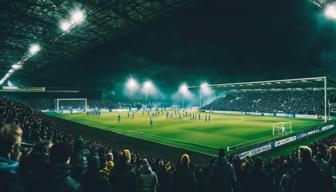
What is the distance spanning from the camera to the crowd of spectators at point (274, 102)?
49.0 m

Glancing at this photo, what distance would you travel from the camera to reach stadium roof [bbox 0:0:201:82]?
15500 millimetres

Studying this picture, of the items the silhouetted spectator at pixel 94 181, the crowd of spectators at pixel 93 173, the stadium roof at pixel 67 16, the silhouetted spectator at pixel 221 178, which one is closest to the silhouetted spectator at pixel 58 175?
the crowd of spectators at pixel 93 173

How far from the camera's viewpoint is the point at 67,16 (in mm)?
17984

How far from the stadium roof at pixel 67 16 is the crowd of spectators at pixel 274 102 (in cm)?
4012

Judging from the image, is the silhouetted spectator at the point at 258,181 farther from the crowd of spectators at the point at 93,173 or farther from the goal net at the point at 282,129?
the goal net at the point at 282,129

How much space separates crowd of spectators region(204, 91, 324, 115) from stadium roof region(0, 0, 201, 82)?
40.1m

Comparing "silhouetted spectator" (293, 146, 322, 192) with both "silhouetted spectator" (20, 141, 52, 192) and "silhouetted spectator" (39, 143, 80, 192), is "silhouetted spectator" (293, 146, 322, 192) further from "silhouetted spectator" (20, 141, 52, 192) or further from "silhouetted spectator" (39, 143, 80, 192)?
"silhouetted spectator" (20, 141, 52, 192)

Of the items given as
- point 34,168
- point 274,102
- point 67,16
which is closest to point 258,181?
point 34,168

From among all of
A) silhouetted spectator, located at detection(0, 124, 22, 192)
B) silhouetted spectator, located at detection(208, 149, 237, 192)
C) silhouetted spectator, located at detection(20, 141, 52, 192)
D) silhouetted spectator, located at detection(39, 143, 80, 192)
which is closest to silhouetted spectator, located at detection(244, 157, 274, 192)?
silhouetted spectator, located at detection(208, 149, 237, 192)

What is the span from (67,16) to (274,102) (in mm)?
51199

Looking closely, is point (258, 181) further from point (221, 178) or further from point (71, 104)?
point (71, 104)

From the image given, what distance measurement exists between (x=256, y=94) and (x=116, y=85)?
4908 cm

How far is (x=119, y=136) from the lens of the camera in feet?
80.9

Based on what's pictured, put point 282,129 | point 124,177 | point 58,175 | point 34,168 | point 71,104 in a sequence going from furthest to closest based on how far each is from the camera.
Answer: point 71,104 < point 282,129 < point 124,177 < point 34,168 < point 58,175
